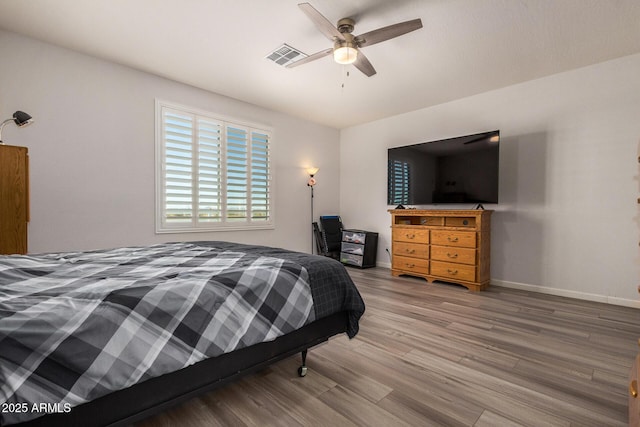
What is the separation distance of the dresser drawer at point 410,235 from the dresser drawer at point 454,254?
0.18 m

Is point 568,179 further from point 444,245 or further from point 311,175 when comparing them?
point 311,175

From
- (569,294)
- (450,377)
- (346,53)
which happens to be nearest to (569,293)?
(569,294)

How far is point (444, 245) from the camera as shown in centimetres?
403

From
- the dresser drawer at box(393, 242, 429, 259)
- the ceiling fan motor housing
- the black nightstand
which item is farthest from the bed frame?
the black nightstand

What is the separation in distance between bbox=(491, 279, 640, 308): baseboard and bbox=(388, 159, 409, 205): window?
5.58 ft

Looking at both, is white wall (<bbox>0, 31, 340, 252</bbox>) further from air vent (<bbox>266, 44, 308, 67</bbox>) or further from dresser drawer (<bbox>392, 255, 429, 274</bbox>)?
dresser drawer (<bbox>392, 255, 429, 274</bbox>)

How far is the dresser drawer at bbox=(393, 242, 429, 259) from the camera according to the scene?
4234 mm

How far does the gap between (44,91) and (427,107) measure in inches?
186

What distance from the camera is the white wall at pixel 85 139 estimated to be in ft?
9.25

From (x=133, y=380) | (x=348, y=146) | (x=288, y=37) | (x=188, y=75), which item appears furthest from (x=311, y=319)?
(x=348, y=146)

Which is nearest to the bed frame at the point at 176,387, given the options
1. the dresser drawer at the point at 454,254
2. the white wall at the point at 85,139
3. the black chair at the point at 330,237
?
the white wall at the point at 85,139

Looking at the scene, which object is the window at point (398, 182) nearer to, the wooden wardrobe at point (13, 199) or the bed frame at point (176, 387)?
the bed frame at point (176, 387)

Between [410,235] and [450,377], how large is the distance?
273 cm

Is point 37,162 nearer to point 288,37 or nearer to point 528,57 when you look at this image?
point 288,37
